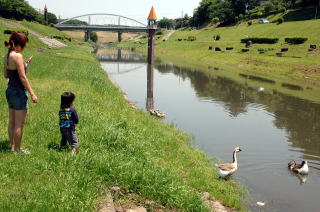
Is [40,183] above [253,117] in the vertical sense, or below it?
above

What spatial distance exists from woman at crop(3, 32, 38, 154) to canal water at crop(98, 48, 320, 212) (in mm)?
6306

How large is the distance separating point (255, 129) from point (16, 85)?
13739 millimetres

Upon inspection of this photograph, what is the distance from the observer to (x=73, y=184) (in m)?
6.73

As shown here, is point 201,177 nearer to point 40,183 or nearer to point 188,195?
point 188,195

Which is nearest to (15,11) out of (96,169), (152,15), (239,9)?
(152,15)

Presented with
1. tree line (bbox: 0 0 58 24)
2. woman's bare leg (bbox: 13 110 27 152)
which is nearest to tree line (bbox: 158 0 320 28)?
tree line (bbox: 0 0 58 24)

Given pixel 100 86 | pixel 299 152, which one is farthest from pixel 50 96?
pixel 299 152

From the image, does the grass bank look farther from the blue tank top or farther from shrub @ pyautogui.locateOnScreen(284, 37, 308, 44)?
the blue tank top

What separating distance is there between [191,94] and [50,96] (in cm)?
1666

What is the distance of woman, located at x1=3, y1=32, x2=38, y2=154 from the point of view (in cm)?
753

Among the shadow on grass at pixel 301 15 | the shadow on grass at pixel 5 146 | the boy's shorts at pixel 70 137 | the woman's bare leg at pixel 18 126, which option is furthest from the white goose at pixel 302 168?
the shadow on grass at pixel 301 15

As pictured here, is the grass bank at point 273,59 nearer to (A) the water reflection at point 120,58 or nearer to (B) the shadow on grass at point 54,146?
(A) the water reflection at point 120,58

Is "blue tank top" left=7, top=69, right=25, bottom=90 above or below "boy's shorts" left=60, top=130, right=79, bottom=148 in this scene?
above

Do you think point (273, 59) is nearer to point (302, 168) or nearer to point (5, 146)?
point (302, 168)
